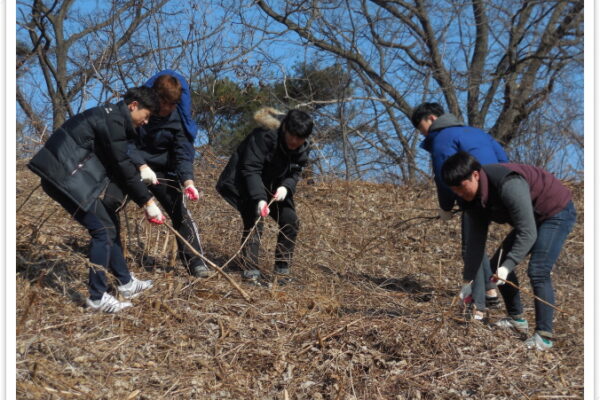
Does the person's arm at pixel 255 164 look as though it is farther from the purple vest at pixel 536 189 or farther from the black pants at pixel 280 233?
the purple vest at pixel 536 189

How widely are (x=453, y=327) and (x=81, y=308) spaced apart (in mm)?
2248

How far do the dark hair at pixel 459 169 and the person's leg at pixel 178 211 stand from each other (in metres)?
1.99

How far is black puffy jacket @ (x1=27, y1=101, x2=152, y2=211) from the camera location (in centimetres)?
377

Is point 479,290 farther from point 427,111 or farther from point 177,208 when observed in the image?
point 177,208

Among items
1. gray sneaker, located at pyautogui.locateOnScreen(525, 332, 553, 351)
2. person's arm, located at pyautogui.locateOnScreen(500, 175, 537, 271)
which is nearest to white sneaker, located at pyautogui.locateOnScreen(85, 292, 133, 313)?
person's arm, located at pyautogui.locateOnScreen(500, 175, 537, 271)

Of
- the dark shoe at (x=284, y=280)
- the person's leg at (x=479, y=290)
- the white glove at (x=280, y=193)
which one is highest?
the white glove at (x=280, y=193)

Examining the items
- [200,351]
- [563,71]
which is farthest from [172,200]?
[563,71]

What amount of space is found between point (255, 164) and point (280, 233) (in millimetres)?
552

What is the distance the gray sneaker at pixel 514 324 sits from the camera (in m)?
4.15

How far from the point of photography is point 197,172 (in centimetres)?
803

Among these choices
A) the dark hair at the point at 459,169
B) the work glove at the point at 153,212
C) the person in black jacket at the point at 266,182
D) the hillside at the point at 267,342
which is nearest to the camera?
the hillside at the point at 267,342

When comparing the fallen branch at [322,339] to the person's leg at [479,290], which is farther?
the person's leg at [479,290]

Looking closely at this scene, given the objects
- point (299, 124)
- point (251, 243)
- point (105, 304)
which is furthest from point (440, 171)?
point (105, 304)

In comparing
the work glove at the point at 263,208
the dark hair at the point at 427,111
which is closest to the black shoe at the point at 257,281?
the work glove at the point at 263,208
